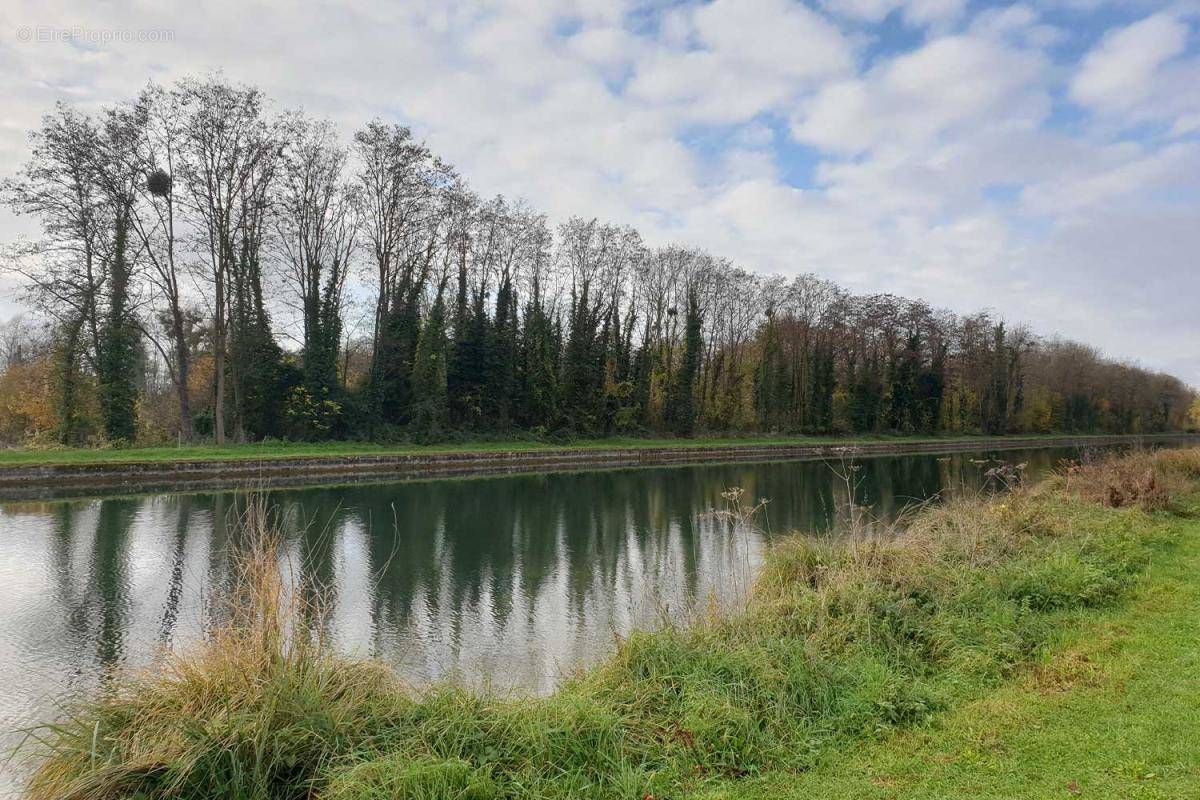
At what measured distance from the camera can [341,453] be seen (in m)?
25.4

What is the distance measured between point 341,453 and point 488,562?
53.7 ft

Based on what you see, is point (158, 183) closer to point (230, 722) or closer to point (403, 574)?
point (403, 574)

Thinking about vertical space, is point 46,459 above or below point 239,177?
below

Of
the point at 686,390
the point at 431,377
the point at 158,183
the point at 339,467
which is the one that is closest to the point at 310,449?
the point at 339,467

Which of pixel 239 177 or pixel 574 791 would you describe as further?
pixel 239 177

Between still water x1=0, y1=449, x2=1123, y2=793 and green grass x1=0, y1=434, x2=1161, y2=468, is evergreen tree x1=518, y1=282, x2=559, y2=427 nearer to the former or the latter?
green grass x1=0, y1=434, x2=1161, y2=468

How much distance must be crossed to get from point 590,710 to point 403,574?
6.70m

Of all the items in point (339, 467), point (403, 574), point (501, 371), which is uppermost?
point (501, 371)

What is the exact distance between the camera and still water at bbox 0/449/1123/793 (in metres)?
6.51

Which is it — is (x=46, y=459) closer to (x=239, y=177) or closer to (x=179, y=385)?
(x=179, y=385)

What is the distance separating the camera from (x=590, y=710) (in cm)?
401

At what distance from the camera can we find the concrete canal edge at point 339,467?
18219 mm

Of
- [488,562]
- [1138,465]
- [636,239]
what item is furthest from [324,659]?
[636,239]

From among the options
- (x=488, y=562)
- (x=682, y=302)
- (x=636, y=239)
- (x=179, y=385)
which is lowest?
(x=488, y=562)
